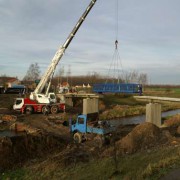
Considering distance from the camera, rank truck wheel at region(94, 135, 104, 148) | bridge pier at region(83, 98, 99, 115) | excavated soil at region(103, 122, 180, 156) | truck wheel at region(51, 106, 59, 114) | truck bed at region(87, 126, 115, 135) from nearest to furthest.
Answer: excavated soil at region(103, 122, 180, 156) < truck wheel at region(94, 135, 104, 148) < truck bed at region(87, 126, 115, 135) < truck wheel at region(51, 106, 59, 114) < bridge pier at region(83, 98, 99, 115)

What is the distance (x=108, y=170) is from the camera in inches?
442

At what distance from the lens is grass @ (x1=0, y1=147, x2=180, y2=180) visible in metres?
9.70

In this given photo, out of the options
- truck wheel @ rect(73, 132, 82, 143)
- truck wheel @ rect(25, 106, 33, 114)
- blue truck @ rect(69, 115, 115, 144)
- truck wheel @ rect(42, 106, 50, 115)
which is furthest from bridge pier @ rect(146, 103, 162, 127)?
truck wheel @ rect(25, 106, 33, 114)

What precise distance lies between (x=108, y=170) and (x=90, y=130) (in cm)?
787

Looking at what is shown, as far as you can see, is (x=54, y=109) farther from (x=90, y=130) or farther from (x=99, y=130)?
(x=99, y=130)

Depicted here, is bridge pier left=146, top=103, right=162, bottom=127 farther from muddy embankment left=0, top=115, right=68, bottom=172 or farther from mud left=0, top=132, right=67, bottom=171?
mud left=0, top=132, right=67, bottom=171

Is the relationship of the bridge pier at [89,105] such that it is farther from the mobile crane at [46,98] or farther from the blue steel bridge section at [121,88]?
the mobile crane at [46,98]

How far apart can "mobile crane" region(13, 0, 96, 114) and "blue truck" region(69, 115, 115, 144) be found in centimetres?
1494

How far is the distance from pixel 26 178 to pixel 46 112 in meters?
22.0

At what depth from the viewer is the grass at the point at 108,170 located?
9695 millimetres

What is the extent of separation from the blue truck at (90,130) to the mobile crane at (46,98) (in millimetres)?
14939

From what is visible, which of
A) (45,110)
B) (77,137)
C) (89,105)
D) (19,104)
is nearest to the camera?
(77,137)

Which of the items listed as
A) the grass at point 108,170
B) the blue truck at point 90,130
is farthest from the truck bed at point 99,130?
the grass at point 108,170

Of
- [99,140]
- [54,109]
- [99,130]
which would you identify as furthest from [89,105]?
[99,140]
